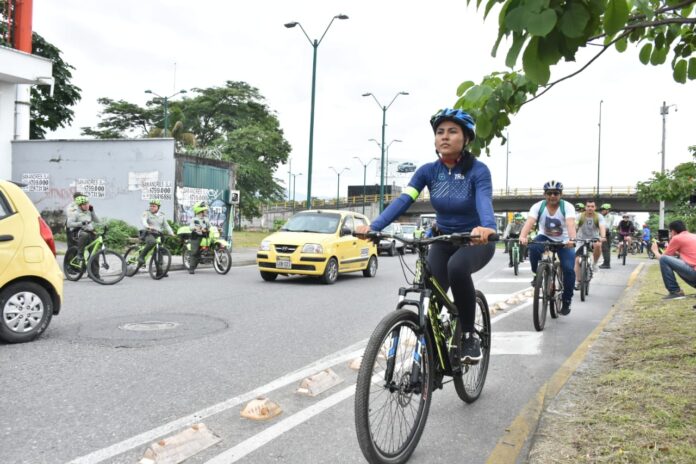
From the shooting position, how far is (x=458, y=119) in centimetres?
375

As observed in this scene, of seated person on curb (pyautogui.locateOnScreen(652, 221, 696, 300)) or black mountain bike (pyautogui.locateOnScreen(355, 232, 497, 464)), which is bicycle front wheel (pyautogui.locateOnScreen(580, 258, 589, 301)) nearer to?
seated person on curb (pyautogui.locateOnScreen(652, 221, 696, 300))

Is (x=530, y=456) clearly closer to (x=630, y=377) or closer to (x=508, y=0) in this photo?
(x=630, y=377)

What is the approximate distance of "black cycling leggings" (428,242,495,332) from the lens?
3.85 m

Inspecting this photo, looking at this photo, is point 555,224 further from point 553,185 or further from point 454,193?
point 454,193

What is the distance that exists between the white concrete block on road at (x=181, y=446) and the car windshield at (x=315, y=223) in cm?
1001

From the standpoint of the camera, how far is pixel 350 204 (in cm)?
8056

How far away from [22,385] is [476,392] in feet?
11.4

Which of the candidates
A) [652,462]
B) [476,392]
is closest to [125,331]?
[476,392]

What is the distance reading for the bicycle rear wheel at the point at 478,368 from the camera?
161 inches

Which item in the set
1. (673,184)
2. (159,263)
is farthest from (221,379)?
(159,263)

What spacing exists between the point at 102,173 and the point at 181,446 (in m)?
21.0

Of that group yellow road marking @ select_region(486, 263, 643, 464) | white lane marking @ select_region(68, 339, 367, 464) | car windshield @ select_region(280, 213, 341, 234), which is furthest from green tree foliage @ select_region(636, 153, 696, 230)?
car windshield @ select_region(280, 213, 341, 234)

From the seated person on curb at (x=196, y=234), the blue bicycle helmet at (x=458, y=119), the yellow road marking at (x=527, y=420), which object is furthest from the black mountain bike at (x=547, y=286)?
the seated person on curb at (x=196, y=234)

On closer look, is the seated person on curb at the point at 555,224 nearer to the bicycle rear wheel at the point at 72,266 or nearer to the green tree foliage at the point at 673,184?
the green tree foliage at the point at 673,184
